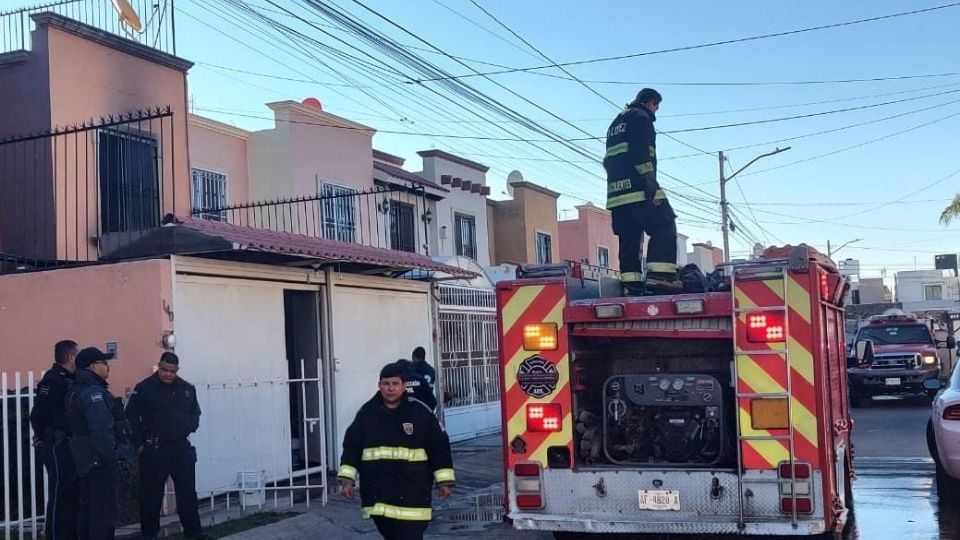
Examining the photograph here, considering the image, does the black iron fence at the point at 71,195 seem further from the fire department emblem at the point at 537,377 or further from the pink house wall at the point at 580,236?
the pink house wall at the point at 580,236

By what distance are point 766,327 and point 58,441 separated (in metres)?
5.25

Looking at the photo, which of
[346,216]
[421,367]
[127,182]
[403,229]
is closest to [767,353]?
[421,367]

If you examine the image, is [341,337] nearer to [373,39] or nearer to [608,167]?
[373,39]

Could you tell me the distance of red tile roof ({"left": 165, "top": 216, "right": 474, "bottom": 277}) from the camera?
10.0 metres

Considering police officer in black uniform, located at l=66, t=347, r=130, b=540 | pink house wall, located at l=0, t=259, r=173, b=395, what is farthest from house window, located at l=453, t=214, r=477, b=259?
police officer in black uniform, located at l=66, t=347, r=130, b=540

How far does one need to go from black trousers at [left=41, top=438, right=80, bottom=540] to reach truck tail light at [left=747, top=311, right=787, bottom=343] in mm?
5077

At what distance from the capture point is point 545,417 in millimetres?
7004

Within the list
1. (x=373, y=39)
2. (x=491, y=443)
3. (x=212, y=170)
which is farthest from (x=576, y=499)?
(x=212, y=170)

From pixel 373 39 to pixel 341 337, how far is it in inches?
151

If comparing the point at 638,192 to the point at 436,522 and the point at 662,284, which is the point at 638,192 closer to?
the point at 662,284

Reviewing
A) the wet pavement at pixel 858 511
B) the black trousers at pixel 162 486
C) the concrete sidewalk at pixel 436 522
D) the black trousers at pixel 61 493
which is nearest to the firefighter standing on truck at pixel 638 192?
the wet pavement at pixel 858 511

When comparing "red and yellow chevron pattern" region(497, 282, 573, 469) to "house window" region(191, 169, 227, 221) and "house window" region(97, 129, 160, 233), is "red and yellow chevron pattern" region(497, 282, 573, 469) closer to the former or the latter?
"house window" region(97, 129, 160, 233)

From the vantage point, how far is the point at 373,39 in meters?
12.8

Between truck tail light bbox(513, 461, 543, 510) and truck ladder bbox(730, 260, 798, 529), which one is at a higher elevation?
truck ladder bbox(730, 260, 798, 529)
